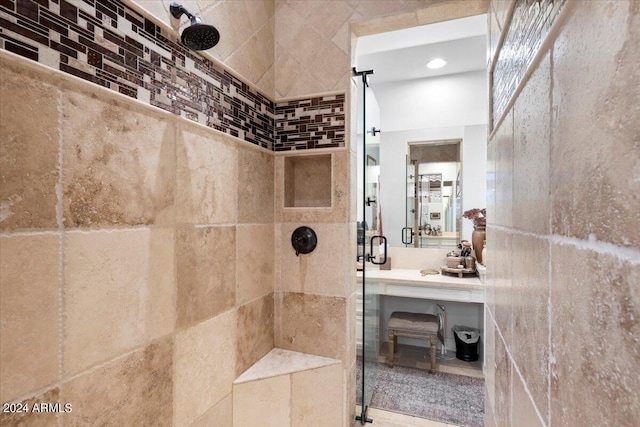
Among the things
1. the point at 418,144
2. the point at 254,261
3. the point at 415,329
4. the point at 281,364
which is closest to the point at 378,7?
the point at 254,261

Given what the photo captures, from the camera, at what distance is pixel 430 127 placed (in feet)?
9.60

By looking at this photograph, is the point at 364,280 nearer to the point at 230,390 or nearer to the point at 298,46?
the point at 230,390

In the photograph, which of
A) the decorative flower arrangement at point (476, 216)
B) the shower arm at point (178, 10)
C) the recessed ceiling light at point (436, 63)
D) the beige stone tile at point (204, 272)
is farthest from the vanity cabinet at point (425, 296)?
the recessed ceiling light at point (436, 63)

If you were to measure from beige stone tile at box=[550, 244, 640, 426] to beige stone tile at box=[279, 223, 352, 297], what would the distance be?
3.58ft

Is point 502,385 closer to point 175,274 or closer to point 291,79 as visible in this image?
point 175,274

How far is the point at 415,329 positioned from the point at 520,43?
90.0 inches

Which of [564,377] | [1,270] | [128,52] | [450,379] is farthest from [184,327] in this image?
[450,379]

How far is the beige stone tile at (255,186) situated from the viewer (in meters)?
1.36

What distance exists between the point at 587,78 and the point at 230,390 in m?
1.49

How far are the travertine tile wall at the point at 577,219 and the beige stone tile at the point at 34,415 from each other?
99 cm

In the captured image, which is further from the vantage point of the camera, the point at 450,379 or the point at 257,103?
the point at 450,379

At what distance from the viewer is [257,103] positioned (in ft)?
4.87

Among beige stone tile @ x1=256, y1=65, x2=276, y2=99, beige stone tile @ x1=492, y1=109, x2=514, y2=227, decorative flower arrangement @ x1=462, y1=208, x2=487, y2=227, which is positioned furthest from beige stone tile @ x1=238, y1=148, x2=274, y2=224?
decorative flower arrangement @ x1=462, y1=208, x2=487, y2=227

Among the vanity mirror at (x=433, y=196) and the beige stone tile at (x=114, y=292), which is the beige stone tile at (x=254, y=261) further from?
the vanity mirror at (x=433, y=196)
